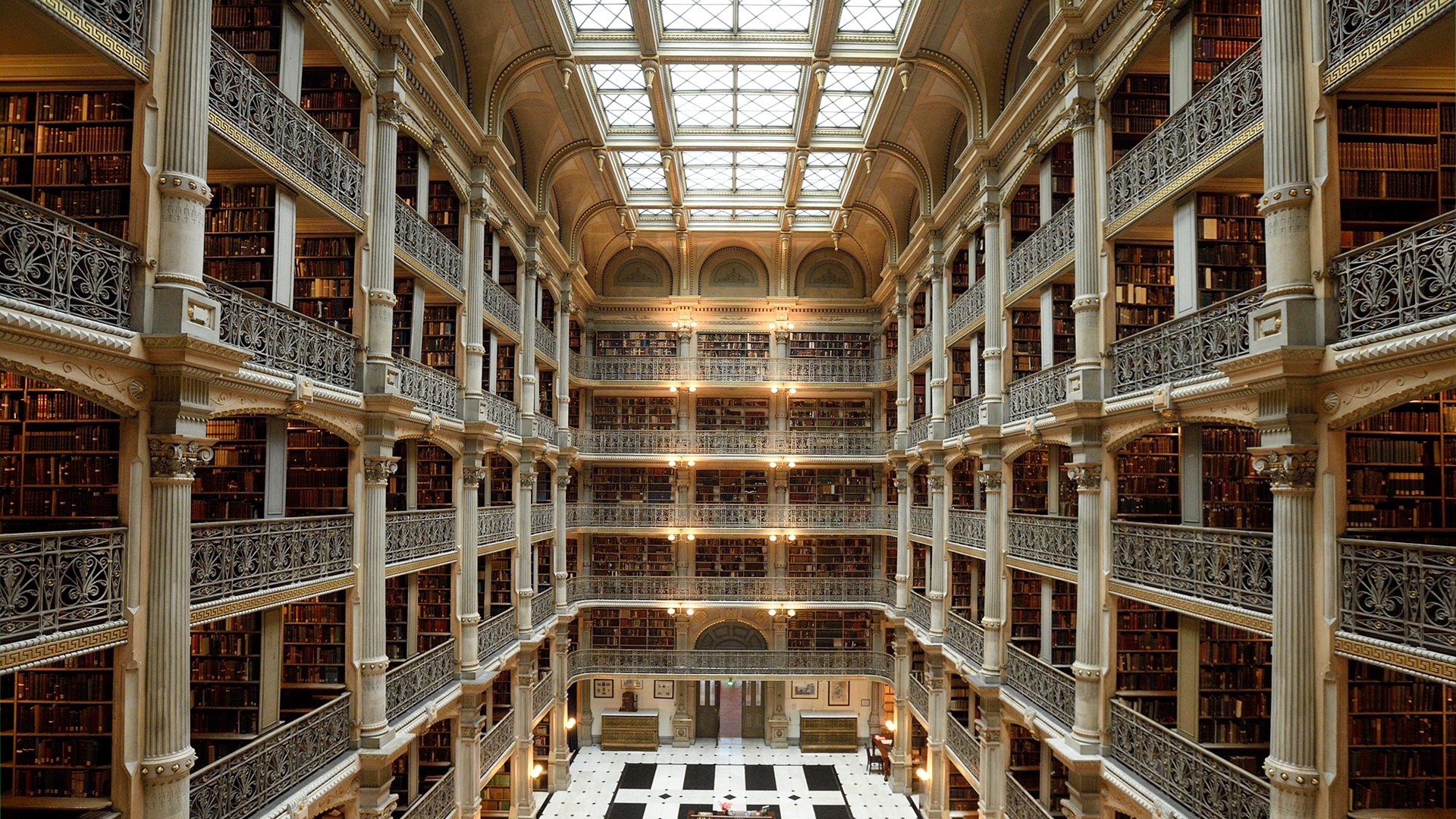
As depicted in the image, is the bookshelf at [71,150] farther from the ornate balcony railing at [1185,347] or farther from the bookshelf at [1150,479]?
the bookshelf at [1150,479]

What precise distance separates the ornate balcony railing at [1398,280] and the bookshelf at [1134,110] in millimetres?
3919

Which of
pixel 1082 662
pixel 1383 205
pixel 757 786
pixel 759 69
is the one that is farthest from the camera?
pixel 757 786

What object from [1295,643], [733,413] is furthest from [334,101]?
[733,413]

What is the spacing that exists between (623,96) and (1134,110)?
27.2 ft

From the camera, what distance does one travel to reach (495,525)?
13.4 metres

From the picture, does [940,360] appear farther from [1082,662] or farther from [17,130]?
[17,130]

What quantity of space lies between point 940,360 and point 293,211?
404 inches

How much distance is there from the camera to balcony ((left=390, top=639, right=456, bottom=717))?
31.2 feet

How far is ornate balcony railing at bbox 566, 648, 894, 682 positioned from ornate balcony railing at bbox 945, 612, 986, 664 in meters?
5.64

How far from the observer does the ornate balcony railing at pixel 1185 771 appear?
6336mm

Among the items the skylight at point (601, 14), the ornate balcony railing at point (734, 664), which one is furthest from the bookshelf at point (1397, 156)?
the ornate balcony railing at point (734, 664)

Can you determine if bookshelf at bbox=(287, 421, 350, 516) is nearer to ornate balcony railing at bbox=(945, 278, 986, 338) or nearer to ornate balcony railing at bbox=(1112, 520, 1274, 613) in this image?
ornate balcony railing at bbox=(1112, 520, 1274, 613)

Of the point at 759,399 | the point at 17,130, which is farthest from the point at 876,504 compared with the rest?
the point at 17,130

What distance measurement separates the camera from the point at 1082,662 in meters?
8.84
